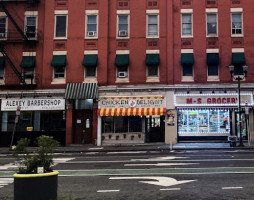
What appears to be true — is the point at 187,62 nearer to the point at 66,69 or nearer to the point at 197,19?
the point at 197,19

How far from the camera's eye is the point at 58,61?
25531 mm

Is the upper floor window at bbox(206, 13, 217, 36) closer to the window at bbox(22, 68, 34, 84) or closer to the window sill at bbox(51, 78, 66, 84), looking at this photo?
the window sill at bbox(51, 78, 66, 84)

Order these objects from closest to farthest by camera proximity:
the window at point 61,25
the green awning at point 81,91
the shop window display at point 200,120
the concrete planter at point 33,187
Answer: the concrete planter at point 33,187 → the green awning at point 81,91 → the shop window display at point 200,120 → the window at point 61,25

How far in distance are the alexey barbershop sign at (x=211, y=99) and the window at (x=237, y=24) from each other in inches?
211

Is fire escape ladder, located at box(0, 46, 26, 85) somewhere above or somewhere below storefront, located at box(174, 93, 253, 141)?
above

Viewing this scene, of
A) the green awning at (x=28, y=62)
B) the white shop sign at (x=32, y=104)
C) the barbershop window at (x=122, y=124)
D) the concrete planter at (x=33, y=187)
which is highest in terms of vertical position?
the green awning at (x=28, y=62)

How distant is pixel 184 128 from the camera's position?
25.5 m

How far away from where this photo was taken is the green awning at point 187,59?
2488cm

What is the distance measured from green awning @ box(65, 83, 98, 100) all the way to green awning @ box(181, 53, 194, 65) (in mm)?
7436

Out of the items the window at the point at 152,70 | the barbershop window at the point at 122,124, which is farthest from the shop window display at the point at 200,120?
the window at the point at 152,70

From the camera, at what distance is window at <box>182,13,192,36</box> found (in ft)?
85.3

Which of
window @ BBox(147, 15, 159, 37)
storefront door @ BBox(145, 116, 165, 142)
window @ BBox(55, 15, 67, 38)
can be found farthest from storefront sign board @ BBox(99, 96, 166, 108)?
window @ BBox(55, 15, 67, 38)

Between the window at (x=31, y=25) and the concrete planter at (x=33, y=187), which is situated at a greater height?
the window at (x=31, y=25)

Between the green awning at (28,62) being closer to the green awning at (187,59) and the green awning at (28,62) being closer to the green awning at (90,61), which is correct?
the green awning at (90,61)
